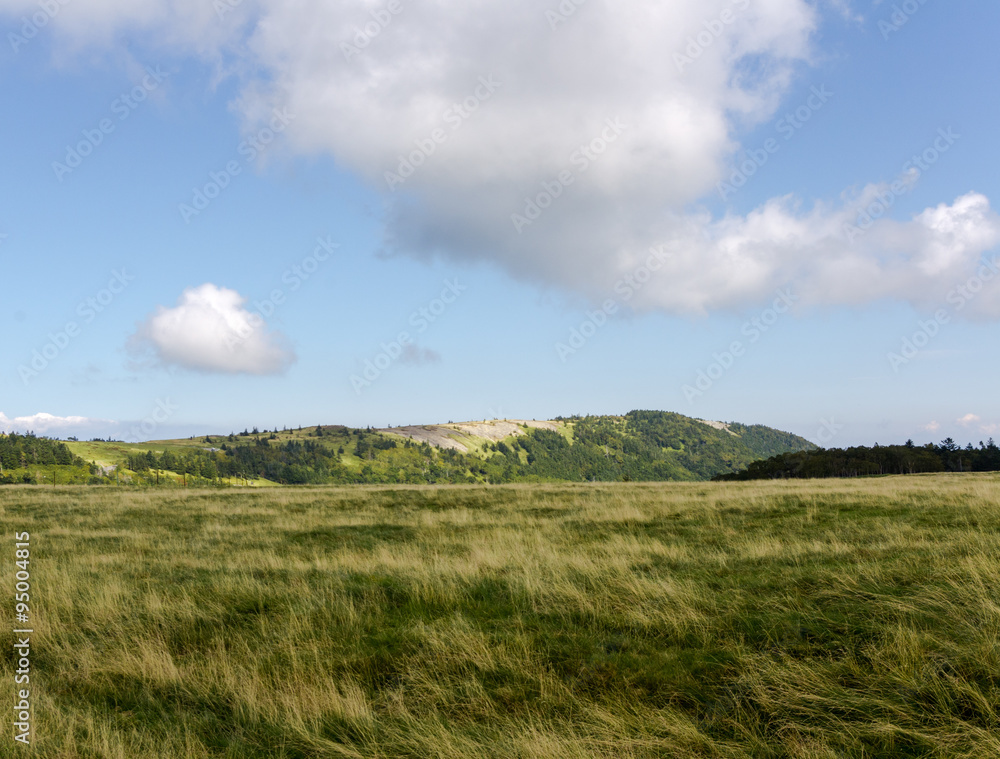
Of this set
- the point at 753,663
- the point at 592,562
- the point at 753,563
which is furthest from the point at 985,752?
the point at 592,562

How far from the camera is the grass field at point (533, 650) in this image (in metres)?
4.86

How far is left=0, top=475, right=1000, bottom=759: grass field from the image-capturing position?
15.9 feet

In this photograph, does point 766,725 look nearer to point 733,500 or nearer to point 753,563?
point 753,563

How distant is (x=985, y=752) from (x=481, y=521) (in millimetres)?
15655

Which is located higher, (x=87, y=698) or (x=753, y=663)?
(x=753, y=663)

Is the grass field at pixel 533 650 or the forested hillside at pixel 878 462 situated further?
the forested hillside at pixel 878 462

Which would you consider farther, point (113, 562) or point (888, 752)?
point (113, 562)

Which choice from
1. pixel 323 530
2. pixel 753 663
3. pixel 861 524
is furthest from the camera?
pixel 323 530

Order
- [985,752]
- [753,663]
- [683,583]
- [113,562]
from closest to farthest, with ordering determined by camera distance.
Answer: [985,752], [753,663], [683,583], [113,562]

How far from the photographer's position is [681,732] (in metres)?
4.68

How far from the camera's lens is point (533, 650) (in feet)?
21.8

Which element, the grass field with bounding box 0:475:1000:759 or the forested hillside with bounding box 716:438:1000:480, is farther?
the forested hillside with bounding box 716:438:1000:480

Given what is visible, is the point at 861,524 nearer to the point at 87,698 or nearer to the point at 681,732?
the point at 681,732

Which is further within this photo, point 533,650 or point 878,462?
point 878,462
